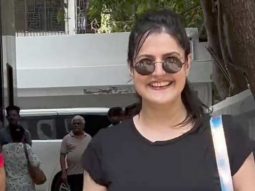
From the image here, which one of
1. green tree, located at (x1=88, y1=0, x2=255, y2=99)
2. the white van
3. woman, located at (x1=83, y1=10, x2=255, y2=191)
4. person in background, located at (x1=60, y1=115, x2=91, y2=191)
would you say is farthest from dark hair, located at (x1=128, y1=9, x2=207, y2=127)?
the white van

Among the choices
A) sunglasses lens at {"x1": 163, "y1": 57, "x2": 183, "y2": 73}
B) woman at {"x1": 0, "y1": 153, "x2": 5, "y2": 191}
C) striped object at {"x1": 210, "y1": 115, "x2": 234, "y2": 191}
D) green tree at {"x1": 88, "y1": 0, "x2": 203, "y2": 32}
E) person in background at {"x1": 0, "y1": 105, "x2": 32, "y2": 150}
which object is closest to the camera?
striped object at {"x1": 210, "y1": 115, "x2": 234, "y2": 191}

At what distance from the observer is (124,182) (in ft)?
7.08

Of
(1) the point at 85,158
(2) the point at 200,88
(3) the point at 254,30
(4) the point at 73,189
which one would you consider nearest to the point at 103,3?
(2) the point at 200,88

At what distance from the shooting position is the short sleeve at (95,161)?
2.22m

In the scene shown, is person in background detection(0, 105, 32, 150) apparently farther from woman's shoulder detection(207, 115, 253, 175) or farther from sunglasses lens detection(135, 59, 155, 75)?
woman's shoulder detection(207, 115, 253, 175)

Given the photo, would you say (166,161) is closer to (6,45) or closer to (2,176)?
(2,176)

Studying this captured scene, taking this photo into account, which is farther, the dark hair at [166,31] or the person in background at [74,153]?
the person in background at [74,153]

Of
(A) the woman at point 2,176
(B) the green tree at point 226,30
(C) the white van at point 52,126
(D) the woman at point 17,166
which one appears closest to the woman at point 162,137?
(B) the green tree at point 226,30

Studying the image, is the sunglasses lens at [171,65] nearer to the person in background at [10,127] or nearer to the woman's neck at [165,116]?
the woman's neck at [165,116]

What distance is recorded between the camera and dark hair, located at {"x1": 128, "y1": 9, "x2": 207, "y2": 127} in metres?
2.23

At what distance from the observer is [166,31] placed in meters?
2.22

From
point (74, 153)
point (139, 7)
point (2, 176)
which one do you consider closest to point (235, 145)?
point (2, 176)

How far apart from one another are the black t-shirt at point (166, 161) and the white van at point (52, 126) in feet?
36.1

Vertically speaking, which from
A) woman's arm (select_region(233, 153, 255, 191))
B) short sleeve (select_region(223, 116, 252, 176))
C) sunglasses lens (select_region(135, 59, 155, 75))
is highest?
sunglasses lens (select_region(135, 59, 155, 75))
